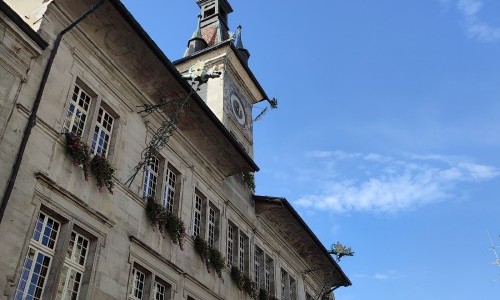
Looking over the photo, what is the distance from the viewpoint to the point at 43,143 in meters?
10.9

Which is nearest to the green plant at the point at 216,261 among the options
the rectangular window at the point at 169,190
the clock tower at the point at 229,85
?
the rectangular window at the point at 169,190

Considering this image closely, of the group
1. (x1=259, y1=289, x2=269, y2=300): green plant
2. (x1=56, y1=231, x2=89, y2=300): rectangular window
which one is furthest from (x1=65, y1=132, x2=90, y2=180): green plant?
(x1=259, y1=289, x2=269, y2=300): green plant

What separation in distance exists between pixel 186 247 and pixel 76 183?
4.23m

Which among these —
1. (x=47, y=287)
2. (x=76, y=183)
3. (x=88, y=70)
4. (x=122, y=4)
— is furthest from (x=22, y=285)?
(x=122, y=4)

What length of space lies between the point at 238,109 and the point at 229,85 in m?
1.20

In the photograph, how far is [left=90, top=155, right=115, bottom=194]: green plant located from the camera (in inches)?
472

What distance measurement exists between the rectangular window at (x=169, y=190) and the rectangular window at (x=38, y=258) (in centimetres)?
432

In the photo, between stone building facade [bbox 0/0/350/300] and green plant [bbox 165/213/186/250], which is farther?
green plant [bbox 165/213/186/250]

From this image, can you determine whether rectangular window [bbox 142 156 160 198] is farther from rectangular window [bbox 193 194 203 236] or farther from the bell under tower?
the bell under tower

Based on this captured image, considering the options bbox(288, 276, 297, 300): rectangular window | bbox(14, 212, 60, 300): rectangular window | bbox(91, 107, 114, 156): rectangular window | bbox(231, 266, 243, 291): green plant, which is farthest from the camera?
bbox(288, 276, 297, 300): rectangular window

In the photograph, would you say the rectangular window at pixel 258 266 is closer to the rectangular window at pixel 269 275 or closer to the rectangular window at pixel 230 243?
the rectangular window at pixel 269 275

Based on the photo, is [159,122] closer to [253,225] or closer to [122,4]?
[122,4]

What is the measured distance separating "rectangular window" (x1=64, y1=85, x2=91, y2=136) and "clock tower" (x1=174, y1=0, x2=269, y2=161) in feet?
33.7

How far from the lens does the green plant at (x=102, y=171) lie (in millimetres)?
11984
